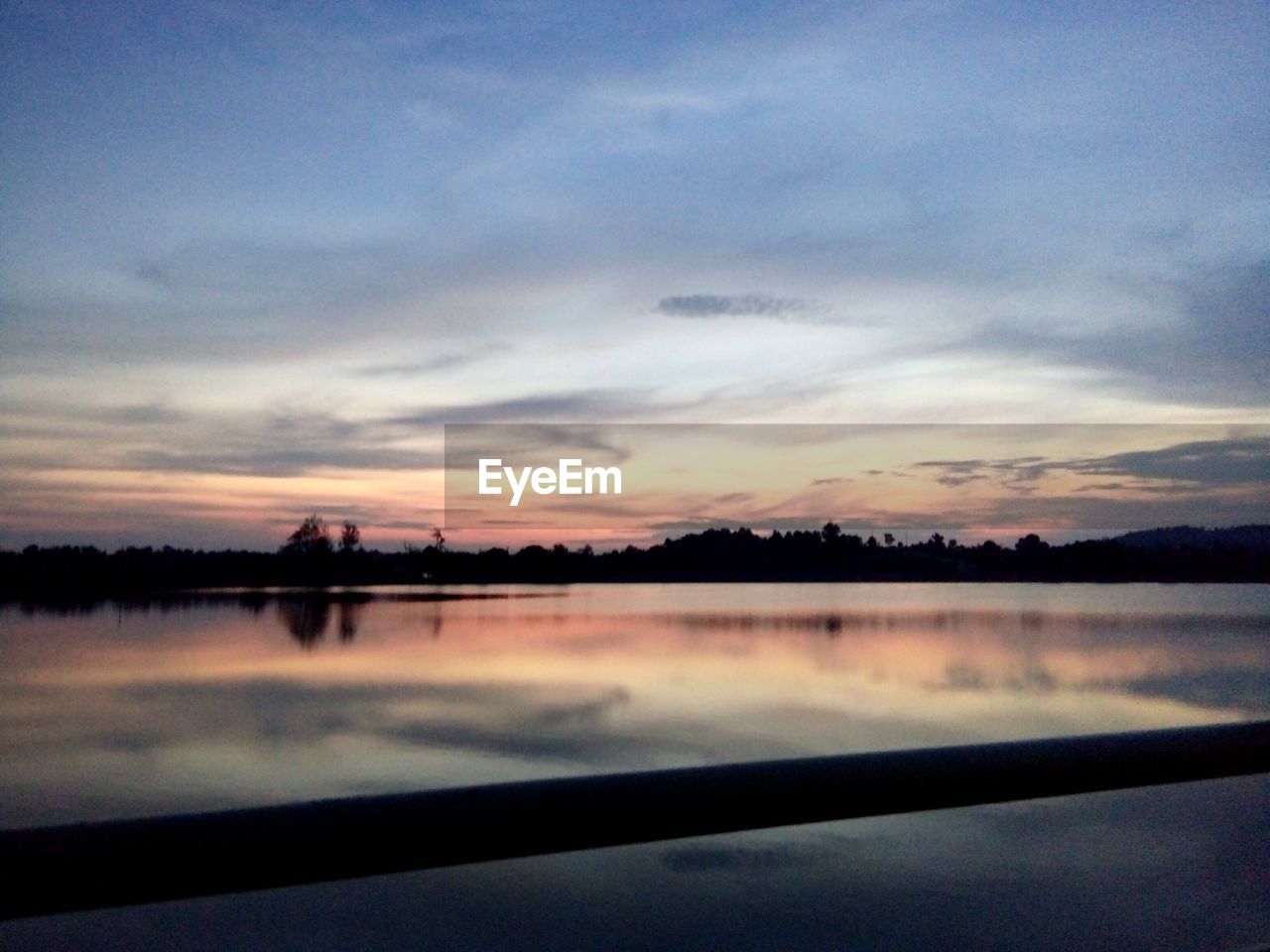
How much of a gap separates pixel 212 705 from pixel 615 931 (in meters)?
7.39

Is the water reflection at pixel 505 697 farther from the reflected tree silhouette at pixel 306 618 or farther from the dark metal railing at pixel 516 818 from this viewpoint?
the dark metal railing at pixel 516 818

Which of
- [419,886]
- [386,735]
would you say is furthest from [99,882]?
[386,735]

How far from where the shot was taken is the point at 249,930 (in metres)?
3.50

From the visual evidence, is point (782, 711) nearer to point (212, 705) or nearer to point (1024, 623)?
point (212, 705)

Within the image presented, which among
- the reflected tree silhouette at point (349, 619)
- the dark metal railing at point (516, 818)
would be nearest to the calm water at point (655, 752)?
the reflected tree silhouette at point (349, 619)

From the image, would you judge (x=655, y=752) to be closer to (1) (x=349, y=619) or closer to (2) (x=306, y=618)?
(1) (x=349, y=619)

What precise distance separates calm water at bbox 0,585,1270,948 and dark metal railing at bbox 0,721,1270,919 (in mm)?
1742

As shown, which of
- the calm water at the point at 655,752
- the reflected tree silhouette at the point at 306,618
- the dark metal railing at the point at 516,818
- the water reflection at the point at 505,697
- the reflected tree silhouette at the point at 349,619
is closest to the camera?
the dark metal railing at the point at 516,818

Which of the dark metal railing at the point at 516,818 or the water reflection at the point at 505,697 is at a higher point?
the dark metal railing at the point at 516,818

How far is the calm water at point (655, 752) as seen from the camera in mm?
3615

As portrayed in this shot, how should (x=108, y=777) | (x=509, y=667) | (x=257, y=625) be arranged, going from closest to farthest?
1. (x=108, y=777)
2. (x=509, y=667)
3. (x=257, y=625)

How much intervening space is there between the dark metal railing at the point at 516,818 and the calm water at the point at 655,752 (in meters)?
1.74

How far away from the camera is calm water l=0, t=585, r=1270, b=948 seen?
362 cm

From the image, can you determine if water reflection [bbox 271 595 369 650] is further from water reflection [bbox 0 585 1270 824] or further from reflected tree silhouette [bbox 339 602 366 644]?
water reflection [bbox 0 585 1270 824]
